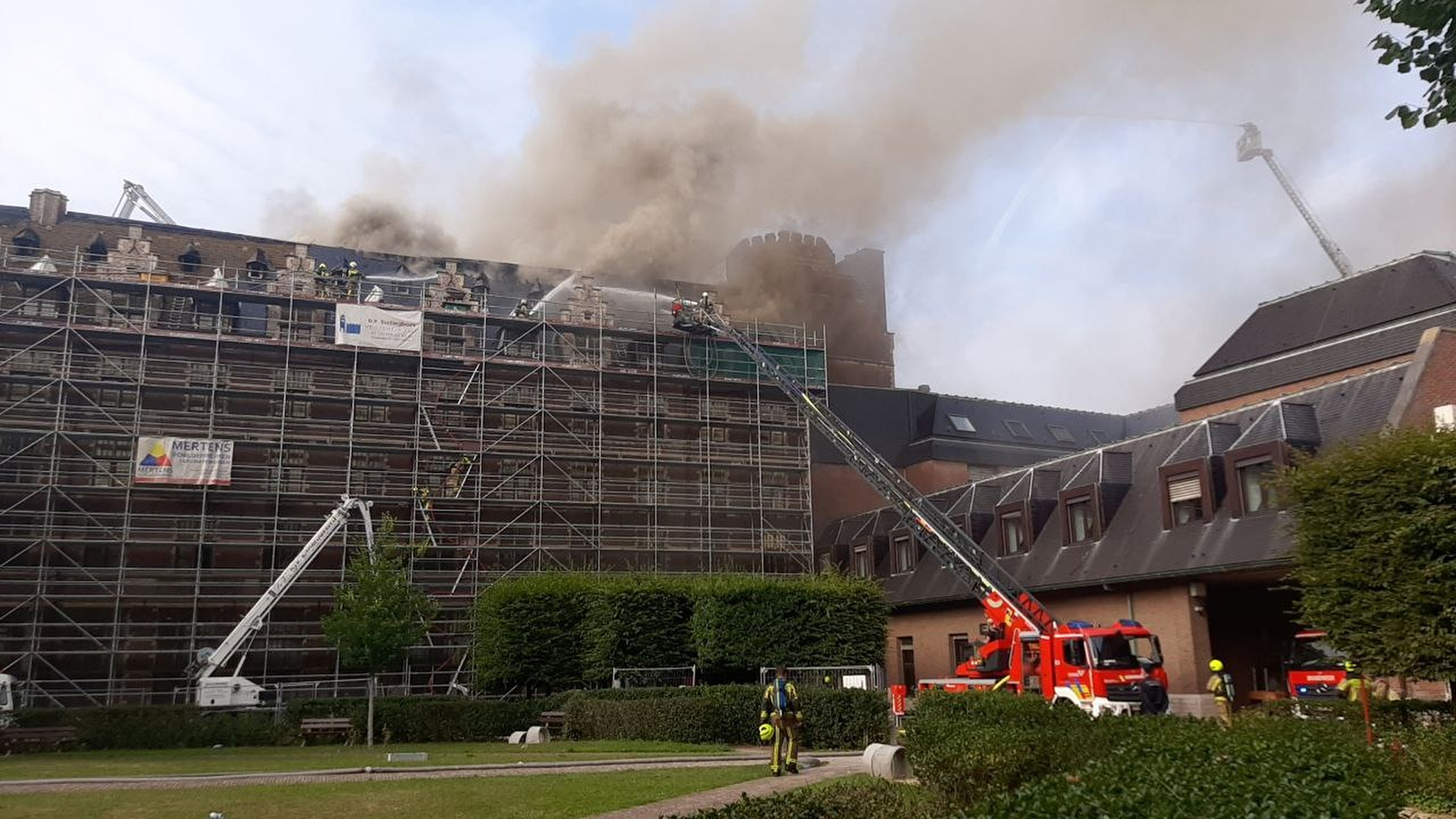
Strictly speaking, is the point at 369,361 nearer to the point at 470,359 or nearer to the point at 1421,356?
the point at 470,359

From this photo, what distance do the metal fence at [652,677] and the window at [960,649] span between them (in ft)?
37.2

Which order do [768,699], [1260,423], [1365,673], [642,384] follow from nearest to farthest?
[1365,673] → [768,699] → [1260,423] → [642,384]

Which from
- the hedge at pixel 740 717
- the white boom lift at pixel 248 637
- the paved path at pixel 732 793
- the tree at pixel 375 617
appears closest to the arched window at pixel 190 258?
the white boom lift at pixel 248 637

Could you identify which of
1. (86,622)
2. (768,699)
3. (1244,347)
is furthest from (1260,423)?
(86,622)

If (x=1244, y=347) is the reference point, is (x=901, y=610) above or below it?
below

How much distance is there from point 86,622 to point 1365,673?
38.3m

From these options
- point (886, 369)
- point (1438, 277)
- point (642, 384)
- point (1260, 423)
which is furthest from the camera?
point (886, 369)

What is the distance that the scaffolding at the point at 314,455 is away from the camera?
39281 mm

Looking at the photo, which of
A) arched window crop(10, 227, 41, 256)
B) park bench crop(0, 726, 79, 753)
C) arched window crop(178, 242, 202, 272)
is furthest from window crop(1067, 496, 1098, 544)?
arched window crop(10, 227, 41, 256)

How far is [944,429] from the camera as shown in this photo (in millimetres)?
57031

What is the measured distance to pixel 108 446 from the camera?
1624 inches

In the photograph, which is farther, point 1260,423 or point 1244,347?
point 1244,347

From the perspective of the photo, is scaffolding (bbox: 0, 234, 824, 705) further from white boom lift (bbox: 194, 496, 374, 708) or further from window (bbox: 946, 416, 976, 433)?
window (bbox: 946, 416, 976, 433)

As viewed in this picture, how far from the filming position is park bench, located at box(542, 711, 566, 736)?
102ft
